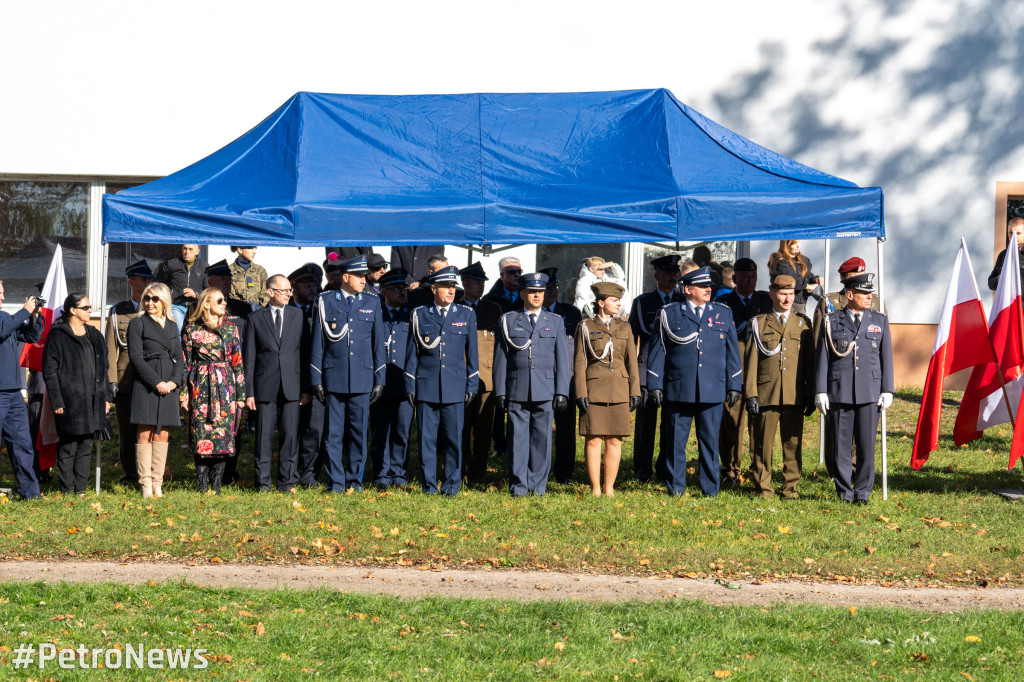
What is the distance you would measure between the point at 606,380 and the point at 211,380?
3.21m

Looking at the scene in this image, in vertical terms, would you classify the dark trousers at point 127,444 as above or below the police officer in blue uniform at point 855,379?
below

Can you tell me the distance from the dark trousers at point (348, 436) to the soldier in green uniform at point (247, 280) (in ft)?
8.66

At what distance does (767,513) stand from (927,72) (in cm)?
809

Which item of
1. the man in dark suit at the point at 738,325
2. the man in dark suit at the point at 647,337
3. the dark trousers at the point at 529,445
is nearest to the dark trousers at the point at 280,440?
the dark trousers at the point at 529,445

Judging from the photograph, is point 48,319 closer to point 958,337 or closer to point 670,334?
point 670,334

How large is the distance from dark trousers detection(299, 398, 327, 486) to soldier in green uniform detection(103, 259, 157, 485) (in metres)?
1.42

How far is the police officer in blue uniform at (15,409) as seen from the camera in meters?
9.26

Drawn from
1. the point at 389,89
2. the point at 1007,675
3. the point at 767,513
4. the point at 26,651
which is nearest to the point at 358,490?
the point at 767,513

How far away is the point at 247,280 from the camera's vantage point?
12.2 metres

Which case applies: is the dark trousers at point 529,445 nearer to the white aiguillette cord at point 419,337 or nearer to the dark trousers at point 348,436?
the white aiguillette cord at point 419,337

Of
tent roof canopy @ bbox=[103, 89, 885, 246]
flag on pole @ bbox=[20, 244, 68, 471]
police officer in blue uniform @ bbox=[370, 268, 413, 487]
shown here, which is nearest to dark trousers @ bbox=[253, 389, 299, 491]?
police officer in blue uniform @ bbox=[370, 268, 413, 487]

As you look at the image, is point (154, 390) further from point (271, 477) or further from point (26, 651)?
point (26, 651)

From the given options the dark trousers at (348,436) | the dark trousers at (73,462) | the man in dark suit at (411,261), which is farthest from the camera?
the man in dark suit at (411,261)

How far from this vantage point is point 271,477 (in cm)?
1027
